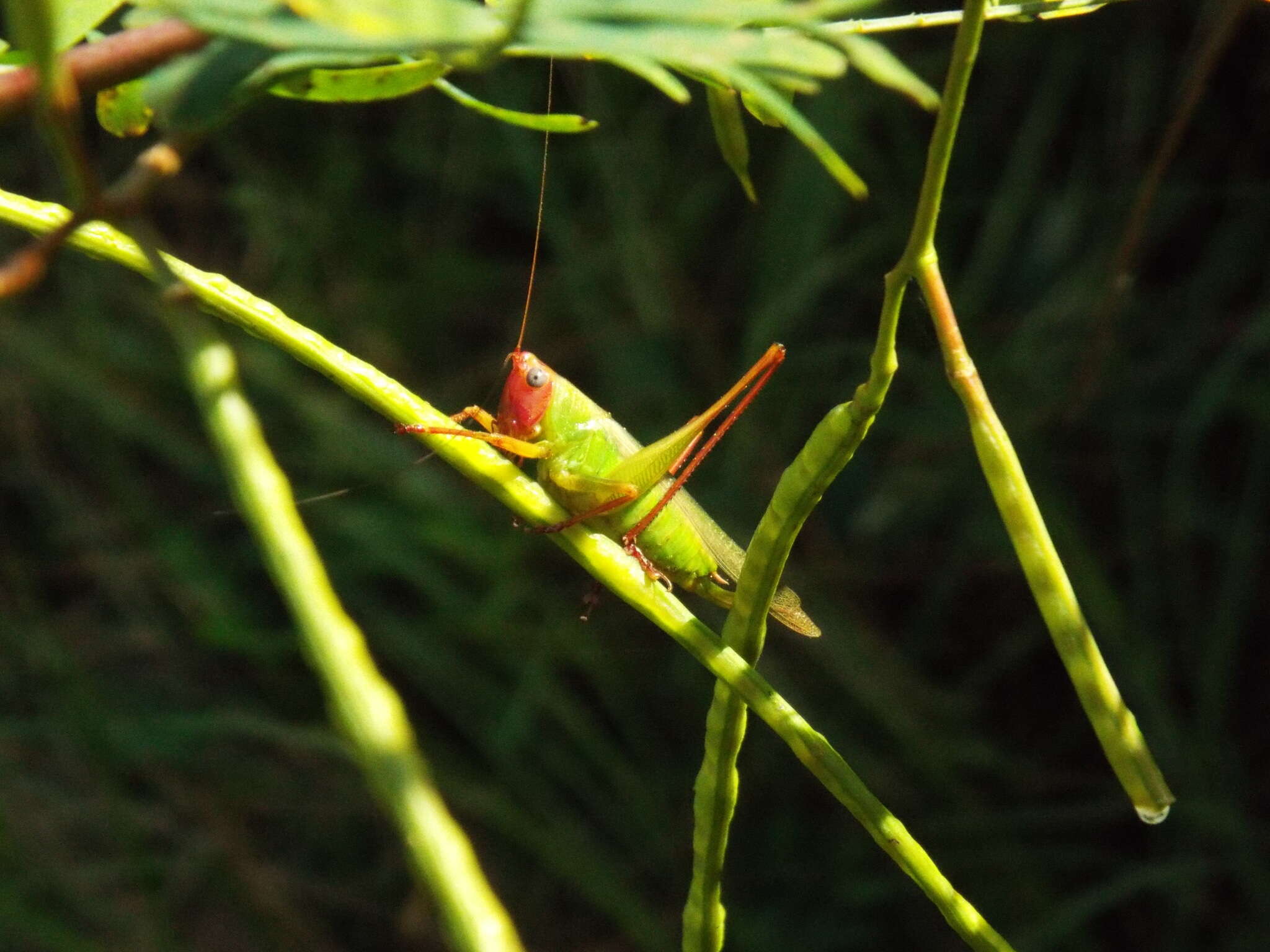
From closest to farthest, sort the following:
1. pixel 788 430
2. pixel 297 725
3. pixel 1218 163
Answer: pixel 1218 163, pixel 788 430, pixel 297 725

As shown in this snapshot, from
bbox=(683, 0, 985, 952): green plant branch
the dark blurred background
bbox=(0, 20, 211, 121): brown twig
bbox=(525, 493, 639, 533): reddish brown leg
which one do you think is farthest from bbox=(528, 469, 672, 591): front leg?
the dark blurred background

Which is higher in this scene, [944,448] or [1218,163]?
[1218,163]

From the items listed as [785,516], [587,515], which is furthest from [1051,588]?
[587,515]

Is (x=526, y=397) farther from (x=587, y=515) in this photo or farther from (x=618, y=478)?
(x=587, y=515)

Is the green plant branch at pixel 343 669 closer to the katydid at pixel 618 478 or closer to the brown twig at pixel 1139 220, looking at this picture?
the katydid at pixel 618 478

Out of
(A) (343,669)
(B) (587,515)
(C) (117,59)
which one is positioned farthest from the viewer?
(B) (587,515)

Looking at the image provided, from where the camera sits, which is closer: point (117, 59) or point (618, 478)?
point (117, 59)

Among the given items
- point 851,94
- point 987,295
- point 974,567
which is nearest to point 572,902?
point 974,567

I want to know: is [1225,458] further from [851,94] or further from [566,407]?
[566,407]
